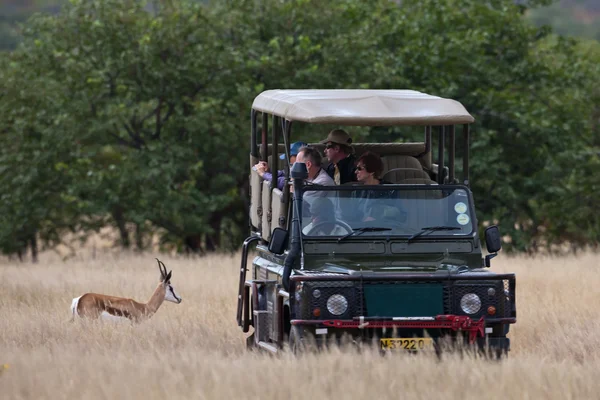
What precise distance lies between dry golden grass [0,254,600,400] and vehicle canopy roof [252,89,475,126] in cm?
201

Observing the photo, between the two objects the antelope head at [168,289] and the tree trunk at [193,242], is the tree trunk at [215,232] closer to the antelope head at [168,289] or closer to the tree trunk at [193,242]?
the tree trunk at [193,242]

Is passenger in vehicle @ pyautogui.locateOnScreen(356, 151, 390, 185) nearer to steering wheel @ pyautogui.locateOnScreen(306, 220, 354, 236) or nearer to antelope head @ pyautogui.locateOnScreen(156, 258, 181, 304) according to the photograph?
steering wheel @ pyautogui.locateOnScreen(306, 220, 354, 236)

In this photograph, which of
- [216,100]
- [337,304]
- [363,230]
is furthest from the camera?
[216,100]

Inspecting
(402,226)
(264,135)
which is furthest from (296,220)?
(264,135)

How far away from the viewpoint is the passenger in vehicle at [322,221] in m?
9.98

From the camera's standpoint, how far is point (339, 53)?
25.8m

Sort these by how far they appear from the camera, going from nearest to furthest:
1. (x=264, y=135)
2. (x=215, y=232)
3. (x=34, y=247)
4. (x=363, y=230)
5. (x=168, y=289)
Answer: (x=363, y=230), (x=264, y=135), (x=168, y=289), (x=215, y=232), (x=34, y=247)

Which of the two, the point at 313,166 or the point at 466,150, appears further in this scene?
the point at 466,150

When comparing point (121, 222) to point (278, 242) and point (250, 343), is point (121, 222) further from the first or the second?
point (278, 242)

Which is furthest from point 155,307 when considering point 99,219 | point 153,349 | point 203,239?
point 203,239

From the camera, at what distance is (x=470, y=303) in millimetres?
9297

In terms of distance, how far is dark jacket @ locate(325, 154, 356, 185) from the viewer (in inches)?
436

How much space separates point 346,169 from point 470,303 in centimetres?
231

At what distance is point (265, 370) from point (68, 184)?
1827 centimetres
